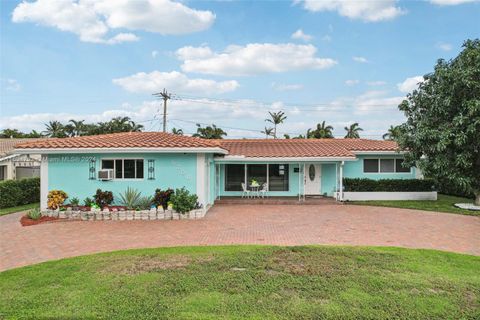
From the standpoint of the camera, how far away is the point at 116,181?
1486cm

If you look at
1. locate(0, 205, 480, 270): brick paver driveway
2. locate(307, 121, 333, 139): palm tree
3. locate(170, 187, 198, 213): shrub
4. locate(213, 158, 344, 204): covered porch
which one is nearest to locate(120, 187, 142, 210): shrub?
locate(0, 205, 480, 270): brick paver driveway

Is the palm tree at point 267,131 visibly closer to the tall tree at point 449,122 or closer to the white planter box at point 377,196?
the white planter box at point 377,196

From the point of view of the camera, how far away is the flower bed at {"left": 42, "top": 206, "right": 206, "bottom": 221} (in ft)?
45.2

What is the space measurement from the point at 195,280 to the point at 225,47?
698 inches

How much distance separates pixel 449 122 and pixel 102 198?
16.0m

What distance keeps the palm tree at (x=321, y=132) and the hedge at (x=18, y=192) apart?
35.0m

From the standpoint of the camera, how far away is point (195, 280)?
6480 millimetres

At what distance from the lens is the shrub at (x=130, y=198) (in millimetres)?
14258

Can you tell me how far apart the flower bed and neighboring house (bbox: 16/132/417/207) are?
91 cm

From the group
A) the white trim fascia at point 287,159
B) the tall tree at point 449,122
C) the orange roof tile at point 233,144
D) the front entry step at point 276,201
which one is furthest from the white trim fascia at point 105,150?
the tall tree at point 449,122

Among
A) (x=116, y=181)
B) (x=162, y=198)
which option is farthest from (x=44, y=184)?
(x=162, y=198)

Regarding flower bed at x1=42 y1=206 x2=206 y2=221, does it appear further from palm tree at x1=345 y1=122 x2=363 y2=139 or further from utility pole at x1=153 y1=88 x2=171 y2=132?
palm tree at x1=345 y1=122 x2=363 y2=139

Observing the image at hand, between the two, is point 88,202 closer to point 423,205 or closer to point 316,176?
point 316,176

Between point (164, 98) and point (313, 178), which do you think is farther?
point (164, 98)
